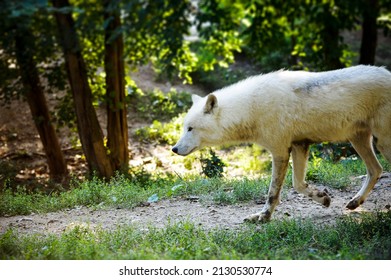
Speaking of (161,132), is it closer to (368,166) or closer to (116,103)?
(116,103)

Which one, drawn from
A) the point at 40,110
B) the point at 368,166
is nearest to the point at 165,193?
the point at 368,166

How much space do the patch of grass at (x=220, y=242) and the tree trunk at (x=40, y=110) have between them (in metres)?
4.87

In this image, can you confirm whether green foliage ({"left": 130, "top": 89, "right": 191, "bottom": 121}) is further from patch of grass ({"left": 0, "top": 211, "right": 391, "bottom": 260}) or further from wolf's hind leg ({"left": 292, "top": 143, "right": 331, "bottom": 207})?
patch of grass ({"left": 0, "top": 211, "right": 391, "bottom": 260})

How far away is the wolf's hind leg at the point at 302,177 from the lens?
610 cm

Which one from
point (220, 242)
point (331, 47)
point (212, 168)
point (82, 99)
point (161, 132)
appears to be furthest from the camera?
point (161, 132)

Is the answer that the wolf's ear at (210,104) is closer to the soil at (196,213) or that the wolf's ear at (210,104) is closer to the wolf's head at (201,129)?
the wolf's head at (201,129)

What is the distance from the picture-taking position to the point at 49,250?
4.99 m

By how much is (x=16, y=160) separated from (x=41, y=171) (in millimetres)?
914

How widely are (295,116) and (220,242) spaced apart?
1.78 metres

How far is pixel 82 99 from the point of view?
9578 mm

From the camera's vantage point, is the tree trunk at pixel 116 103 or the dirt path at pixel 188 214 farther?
the tree trunk at pixel 116 103

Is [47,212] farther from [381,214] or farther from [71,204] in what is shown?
[381,214]

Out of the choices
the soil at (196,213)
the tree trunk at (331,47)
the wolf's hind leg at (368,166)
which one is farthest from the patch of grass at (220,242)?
the tree trunk at (331,47)
